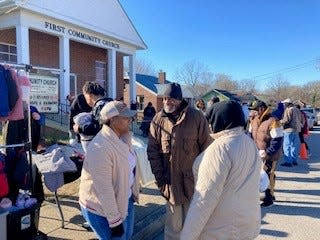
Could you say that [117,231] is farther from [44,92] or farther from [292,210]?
[292,210]

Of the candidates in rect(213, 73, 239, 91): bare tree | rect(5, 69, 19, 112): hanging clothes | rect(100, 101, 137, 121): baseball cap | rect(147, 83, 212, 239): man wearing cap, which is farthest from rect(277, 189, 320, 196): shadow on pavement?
rect(213, 73, 239, 91): bare tree

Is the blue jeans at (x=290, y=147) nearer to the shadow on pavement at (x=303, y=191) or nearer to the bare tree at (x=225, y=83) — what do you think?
the shadow on pavement at (x=303, y=191)

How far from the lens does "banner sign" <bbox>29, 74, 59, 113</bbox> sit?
5.18 m

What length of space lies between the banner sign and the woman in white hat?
8.01ft

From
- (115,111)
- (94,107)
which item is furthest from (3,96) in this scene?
(115,111)

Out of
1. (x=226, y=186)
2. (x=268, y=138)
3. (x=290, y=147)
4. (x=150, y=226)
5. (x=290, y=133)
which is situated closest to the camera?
(x=226, y=186)

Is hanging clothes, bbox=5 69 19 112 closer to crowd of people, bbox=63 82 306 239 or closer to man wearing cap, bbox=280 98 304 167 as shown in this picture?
crowd of people, bbox=63 82 306 239

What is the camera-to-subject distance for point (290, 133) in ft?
34.9

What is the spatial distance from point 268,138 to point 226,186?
4142mm

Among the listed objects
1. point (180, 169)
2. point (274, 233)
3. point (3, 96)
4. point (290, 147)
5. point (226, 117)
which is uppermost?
point (3, 96)

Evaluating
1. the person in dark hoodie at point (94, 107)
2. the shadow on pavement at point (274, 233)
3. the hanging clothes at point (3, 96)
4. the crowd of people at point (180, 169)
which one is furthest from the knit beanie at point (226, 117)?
the shadow on pavement at point (274, 233)

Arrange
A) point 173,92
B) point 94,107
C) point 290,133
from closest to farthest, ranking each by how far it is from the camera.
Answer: point 173,92
point 94,107
point 290,133

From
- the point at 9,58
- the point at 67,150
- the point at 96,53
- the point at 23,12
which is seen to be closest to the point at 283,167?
the point at 67,150

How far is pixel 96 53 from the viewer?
804 inches
